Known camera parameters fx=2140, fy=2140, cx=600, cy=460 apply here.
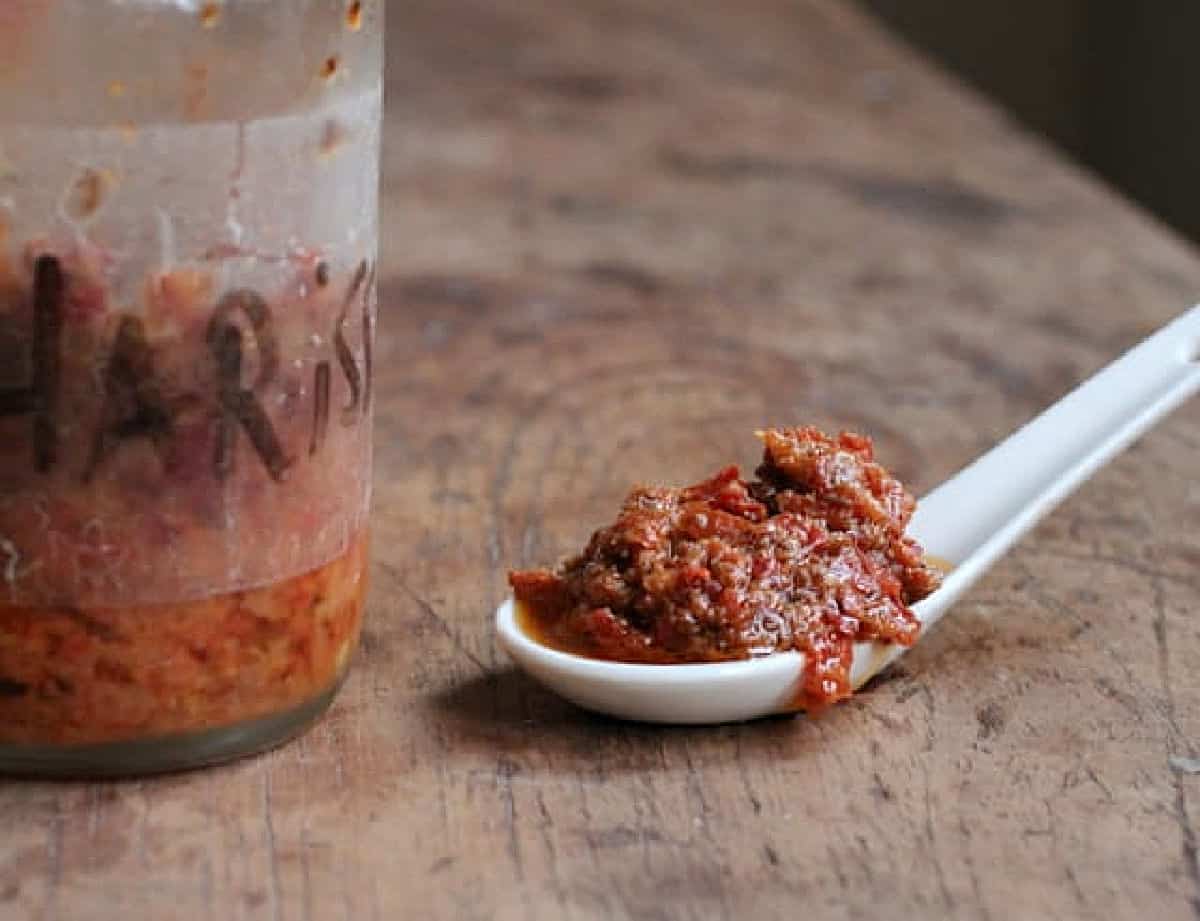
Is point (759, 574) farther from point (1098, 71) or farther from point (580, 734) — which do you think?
point (1098, 71)

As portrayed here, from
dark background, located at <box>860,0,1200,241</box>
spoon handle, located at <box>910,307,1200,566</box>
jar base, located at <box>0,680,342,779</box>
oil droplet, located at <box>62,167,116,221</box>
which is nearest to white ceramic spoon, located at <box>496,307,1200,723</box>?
spoon handle, located at <box>910,307,1200,566</box>

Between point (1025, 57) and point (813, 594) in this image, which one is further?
point (1025, 57)

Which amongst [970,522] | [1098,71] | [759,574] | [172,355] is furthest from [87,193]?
[1098,71]

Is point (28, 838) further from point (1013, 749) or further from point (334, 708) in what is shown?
point (1013, 749)

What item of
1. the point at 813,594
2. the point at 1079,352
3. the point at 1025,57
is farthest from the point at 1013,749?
the point at 1025,57

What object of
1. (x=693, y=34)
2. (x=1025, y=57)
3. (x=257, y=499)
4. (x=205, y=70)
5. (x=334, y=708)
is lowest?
(x=1025, y=57)

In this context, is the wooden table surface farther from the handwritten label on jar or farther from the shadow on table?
the handwritten label on jar
